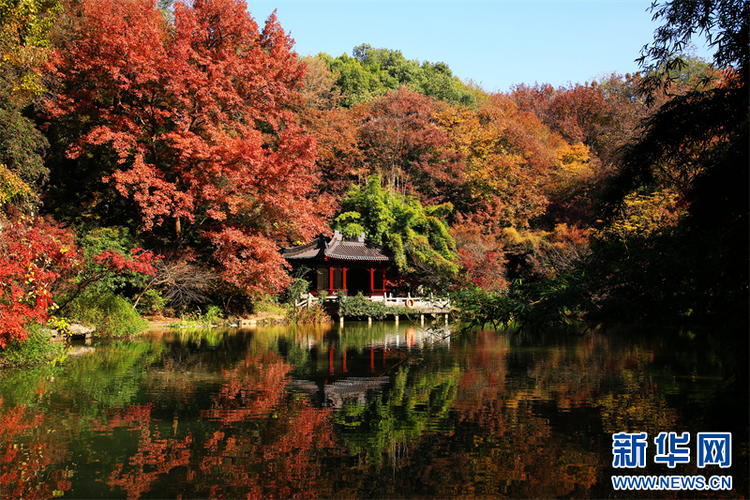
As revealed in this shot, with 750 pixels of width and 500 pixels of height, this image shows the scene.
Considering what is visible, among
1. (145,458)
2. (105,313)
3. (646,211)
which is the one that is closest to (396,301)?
(646,211)

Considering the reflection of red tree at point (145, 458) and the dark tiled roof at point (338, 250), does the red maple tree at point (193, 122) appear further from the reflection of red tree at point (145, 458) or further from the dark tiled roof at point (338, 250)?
the reflection of red tree at point (145, 458)

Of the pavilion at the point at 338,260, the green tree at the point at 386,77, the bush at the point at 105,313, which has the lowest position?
the bush at the point at 105,313

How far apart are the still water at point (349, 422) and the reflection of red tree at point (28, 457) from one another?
2 cm

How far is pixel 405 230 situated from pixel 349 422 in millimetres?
17896

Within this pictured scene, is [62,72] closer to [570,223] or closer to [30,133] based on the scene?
[30,133]

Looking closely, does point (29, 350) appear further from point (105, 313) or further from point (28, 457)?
point (28, 457)

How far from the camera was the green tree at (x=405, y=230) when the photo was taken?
24.0 metres

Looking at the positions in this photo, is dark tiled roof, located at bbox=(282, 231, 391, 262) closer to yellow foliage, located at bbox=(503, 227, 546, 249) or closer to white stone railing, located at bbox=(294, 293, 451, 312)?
white stone railing, located at bbox=(294, 293, 451, 312)

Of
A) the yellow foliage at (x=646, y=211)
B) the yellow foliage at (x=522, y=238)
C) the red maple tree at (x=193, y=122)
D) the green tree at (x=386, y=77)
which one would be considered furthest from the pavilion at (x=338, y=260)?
the green tree at (x=386, y=77)

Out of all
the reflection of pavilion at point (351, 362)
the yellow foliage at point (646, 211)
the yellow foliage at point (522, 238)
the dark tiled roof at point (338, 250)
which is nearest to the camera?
the reflection of pavilion at point (351, 362)

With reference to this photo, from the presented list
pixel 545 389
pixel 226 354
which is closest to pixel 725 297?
pixel 545 389

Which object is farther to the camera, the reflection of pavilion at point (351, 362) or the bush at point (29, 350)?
the bush at point (29, 350)

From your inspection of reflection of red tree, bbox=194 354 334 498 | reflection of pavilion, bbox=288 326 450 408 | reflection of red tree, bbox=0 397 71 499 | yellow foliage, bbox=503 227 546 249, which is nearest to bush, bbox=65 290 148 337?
reflection of pavilion, bbox=288 326 450 408

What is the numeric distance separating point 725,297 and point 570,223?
73.3 feet
